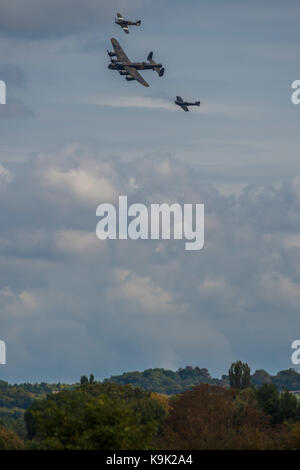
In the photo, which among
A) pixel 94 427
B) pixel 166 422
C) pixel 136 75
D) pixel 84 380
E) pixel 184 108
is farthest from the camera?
pixel 84 380

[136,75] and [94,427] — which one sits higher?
[136,75]

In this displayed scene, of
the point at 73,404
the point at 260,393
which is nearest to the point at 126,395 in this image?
the point at 260,393

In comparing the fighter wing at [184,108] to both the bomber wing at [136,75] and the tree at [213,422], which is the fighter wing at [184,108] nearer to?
the bomber wing at [136,75]

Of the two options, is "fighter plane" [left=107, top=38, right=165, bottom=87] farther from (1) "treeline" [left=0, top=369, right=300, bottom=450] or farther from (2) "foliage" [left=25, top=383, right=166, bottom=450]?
(2) "foliage" [left=25, top=383, right=166, bottom=450]

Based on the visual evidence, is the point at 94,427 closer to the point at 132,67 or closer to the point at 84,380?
the point at 132,67

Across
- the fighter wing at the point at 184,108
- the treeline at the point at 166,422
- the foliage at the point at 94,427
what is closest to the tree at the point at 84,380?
the treeline at the point at 166,422

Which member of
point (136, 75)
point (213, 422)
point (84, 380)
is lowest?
point (213, 422)

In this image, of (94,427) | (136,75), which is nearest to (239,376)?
(136,75)
